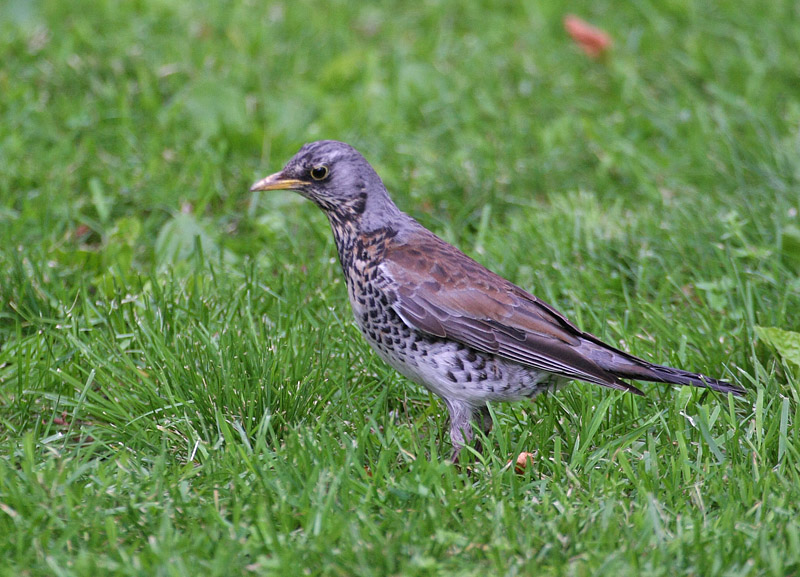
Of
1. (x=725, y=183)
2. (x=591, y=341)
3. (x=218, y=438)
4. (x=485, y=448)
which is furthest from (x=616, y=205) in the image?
(x=218, y=438)

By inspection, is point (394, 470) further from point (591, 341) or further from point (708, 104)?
point (708, 104)

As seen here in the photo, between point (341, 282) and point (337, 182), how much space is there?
94 centimetres

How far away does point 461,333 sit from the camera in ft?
13.3

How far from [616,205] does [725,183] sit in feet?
2.60

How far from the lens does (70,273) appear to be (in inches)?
203

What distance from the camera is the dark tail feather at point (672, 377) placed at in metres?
3.84

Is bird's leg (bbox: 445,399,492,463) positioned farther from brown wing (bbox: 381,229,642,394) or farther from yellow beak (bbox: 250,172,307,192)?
yellow beak (bbox: 250,172,307,192)

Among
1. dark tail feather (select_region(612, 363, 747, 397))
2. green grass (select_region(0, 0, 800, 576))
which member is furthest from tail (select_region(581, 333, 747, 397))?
green grass (select_region(0, 0, 800, 576))

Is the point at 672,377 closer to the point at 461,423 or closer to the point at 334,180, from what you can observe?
the point at 461,423

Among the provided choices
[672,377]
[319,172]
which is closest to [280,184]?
[319,172]

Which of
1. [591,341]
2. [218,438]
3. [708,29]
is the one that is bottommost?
[218,438]

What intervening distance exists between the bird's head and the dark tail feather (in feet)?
4.12

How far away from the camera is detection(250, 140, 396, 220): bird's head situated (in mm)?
4281

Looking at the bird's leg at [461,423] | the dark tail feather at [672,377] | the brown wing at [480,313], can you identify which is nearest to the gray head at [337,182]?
the brown wing at [480,313]
